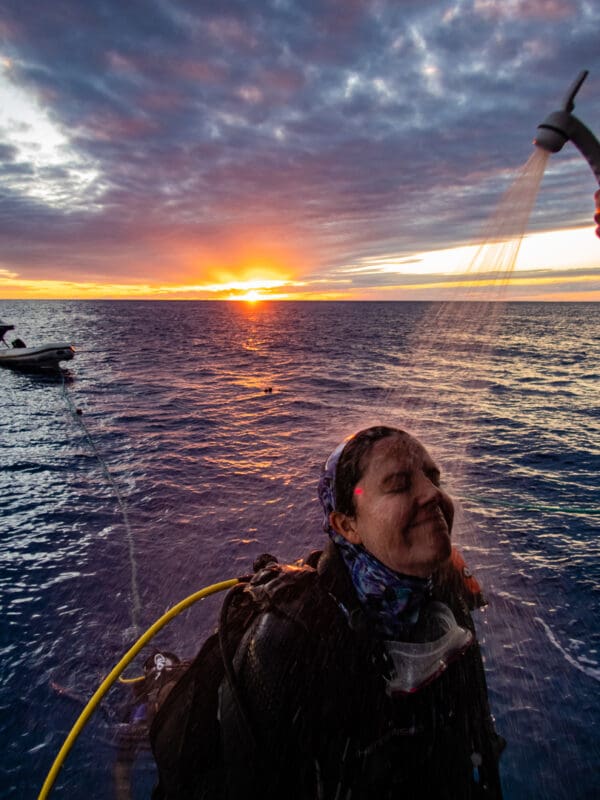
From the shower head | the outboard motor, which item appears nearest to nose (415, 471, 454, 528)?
the outboard motor

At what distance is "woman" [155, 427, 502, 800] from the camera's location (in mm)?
1574

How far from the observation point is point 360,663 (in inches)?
65.4

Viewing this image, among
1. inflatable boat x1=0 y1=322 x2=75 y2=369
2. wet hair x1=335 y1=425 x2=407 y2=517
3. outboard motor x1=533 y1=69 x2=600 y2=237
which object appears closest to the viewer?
wet hair x1=335 y1=425 x2=407 y2=517

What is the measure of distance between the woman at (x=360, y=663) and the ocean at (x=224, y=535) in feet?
10.9

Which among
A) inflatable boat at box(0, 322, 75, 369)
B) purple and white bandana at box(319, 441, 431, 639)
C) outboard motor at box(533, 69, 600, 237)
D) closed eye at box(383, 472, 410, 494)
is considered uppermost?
outboard motor at box(533, 69, 600, 237)

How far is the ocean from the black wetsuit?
3.28 metres

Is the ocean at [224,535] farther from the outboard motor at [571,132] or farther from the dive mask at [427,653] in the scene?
the outboard motor at [571,132]

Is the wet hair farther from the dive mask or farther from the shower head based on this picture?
the shower head

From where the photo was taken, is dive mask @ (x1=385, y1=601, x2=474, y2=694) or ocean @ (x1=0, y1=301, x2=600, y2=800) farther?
ocean @ (x1=0, y1=301, x2=600, y2=800)

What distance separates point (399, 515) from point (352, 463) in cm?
30

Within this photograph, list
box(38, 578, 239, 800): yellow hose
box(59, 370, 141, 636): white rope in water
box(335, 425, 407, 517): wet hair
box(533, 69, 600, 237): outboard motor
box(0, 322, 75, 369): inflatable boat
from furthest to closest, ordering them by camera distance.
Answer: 1. box(0, 322, 75, 369): inflatable boat
2. box(59, 370, 141, 636): white rope in water
3. box(533, 69, 600, 237): outboard motor
4. box(38, 578, 239, 800): yellow hose
5. box(335, 425, 407, 517): wet hair

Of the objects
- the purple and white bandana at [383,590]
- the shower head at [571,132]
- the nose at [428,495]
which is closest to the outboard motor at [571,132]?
the shower head at [571,132]

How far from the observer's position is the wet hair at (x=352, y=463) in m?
1.80

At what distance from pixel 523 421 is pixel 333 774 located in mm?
18947
